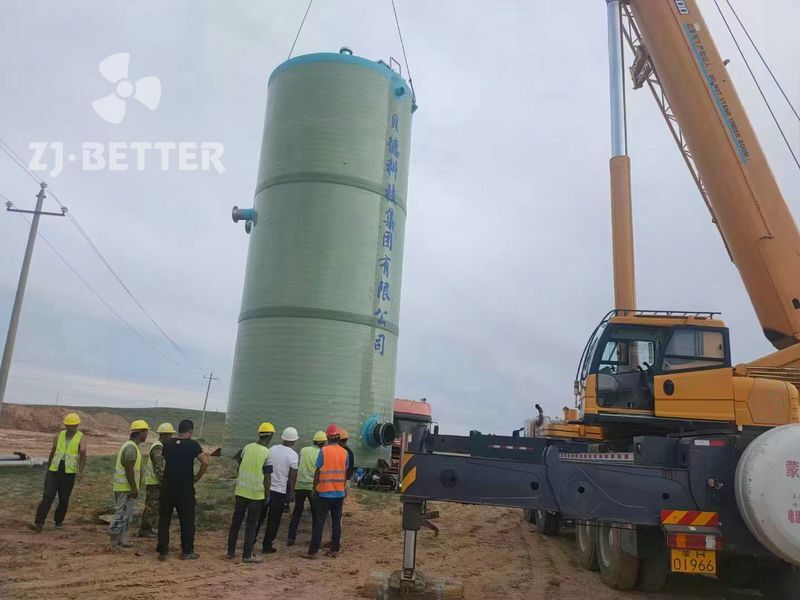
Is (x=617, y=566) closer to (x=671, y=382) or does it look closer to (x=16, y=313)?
(x=671, y=382)

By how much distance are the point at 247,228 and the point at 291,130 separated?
105 inches

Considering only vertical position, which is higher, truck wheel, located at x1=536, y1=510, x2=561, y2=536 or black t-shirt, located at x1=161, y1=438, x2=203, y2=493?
black t-shirt, located at x1=161, y1=438, x2=203, y2=493

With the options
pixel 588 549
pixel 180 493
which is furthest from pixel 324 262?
pixel 588 549

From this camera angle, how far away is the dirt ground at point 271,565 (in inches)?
257

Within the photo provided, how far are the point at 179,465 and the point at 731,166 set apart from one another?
900cm

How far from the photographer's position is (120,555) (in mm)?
7715

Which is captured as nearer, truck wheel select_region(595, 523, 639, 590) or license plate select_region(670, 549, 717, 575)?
license plate select_region(670, 549, 717, 575)

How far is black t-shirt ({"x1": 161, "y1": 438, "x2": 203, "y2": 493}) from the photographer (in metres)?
7.84

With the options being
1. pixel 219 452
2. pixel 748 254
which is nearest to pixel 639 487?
pixel 748 254

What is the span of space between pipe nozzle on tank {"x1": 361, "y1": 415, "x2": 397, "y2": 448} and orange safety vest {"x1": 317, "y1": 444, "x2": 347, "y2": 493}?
5465mm

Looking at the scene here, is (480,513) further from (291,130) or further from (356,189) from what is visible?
(291,130)

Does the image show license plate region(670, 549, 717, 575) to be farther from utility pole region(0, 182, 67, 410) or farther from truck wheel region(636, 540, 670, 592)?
utility pole region(0, 182, 67, 410)

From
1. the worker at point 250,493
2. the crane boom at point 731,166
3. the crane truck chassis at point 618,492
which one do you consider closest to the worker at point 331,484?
the worker at point 250,493

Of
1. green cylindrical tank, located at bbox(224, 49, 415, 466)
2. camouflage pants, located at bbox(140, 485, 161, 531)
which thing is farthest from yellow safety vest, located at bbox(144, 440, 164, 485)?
green cylindrical tank, located at bbox(224, 49, 415, 466)
